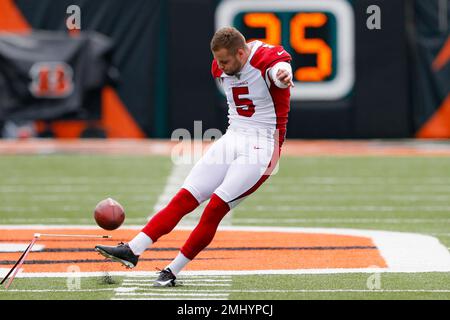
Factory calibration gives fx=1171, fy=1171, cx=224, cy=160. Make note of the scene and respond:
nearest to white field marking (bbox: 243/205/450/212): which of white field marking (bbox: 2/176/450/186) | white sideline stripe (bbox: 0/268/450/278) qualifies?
white field marking (bbox: 2/176/450/186)

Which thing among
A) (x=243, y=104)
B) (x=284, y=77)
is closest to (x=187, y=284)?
(x=243, y=104)

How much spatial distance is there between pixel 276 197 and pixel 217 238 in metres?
2.92

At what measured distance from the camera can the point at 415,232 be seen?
902 centimetres

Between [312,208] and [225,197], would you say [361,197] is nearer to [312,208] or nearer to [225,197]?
[312,208]

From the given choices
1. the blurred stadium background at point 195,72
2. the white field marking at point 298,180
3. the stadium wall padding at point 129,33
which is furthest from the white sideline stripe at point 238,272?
the stadium wall padding at point 129,33

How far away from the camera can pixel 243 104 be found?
6.89 meters

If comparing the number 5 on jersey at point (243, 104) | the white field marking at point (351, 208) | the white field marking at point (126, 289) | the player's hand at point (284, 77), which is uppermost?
the player's hand at point (284, 77)

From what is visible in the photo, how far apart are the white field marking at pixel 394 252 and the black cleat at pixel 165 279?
0.40 metres

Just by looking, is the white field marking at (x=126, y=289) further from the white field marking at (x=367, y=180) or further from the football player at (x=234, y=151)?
the white field marking at (x=367, y=180)

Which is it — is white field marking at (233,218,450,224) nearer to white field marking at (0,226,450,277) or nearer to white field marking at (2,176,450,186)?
white field marking at (0,226,450,277)

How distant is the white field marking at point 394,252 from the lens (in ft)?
23.3

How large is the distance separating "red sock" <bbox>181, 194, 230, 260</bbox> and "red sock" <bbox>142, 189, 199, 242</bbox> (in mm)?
127

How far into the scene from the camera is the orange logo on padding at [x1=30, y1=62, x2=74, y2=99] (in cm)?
1733
